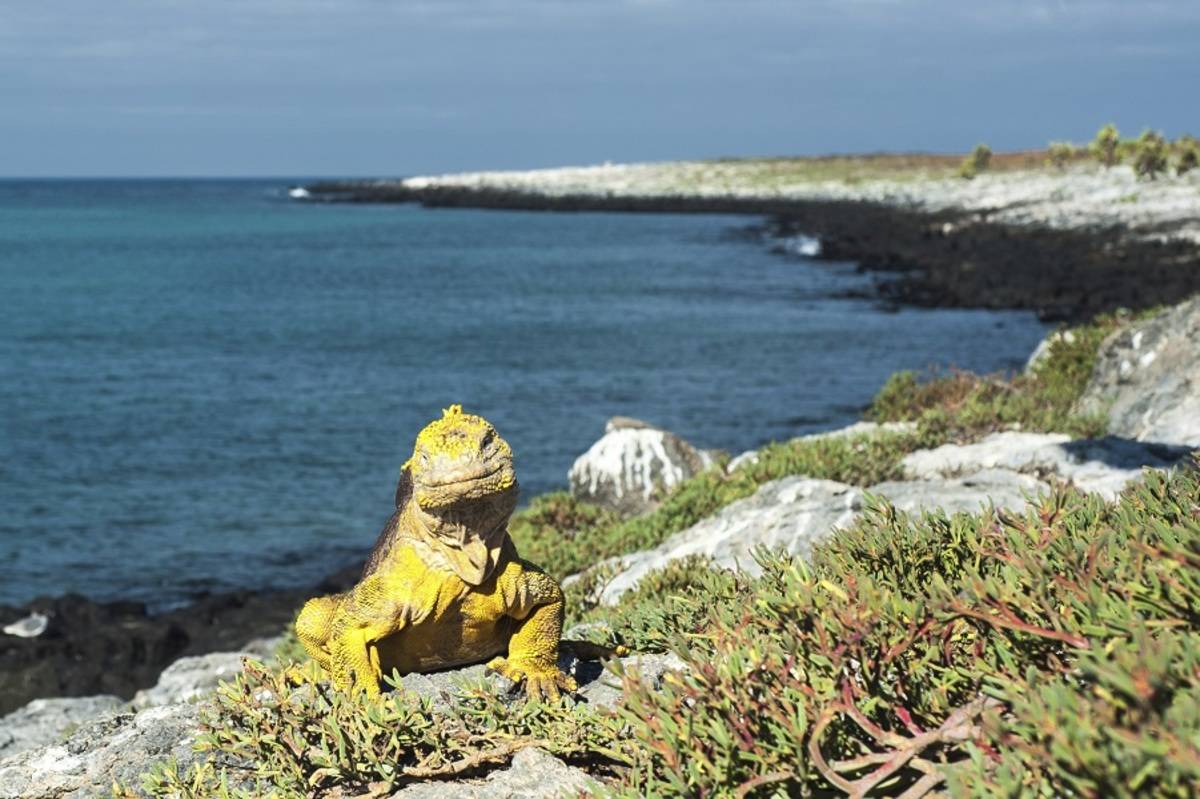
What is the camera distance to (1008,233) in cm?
7069

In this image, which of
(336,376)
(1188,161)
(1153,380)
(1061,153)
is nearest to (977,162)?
(1061,153)

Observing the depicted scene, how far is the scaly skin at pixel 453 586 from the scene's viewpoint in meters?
4.80

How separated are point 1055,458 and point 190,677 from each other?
28.0ft

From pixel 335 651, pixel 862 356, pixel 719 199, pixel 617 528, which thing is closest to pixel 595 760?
pixel 335 651

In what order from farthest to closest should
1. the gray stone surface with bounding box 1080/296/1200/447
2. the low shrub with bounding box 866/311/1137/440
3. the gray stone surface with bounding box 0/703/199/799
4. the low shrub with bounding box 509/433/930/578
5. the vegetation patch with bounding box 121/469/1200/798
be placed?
the low shrub with bounding box 866/311/1137/440 → the gray stone surface with bounding box 1080/296/1200/447 → the low shrub with bounding box 509/433/930/578 → the gray stone surface with bounding box 0/703/199/799 → the vegetation patch with bounding box 121/469/1200/798

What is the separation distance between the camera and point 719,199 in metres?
139

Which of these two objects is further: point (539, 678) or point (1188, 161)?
point (1188, 161)

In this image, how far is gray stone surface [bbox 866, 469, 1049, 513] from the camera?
9414 mm

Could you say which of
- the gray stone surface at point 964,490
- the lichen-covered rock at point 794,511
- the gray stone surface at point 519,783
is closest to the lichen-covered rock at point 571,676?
the gray stone surface at point 519,783

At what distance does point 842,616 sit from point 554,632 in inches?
65.5

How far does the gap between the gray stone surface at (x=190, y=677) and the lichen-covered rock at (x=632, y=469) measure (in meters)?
5.23

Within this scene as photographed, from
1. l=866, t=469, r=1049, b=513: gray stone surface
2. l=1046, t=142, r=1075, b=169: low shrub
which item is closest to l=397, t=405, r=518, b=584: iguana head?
l=866, t=469, r=1049, b=513: gray stone surface

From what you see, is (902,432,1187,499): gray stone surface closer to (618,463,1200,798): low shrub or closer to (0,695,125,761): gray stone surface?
(618,463,1200,798): low shrub

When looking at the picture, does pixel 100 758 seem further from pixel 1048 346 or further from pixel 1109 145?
pixel 1109 145
